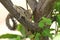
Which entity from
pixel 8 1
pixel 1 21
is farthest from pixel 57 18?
pixel 1 21

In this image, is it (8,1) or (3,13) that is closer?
(8,1)

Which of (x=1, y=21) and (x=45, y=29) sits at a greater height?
(x=1, y=21)

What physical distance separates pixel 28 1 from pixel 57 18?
3.6 inches

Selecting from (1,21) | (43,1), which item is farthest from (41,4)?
(1,21)

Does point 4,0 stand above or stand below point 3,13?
below

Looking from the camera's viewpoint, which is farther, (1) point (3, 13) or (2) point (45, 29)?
(1) point (3, 13)

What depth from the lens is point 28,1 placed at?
0.43 metres

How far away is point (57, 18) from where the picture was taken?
1.32ft

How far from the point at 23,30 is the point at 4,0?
0.11m

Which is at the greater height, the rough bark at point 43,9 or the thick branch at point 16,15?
the rough bark at point 43,9

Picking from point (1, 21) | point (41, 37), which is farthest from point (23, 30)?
point (1, 21)

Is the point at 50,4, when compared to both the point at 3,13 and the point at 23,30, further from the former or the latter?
the point at 3,13

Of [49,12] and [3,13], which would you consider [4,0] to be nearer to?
[49,12]

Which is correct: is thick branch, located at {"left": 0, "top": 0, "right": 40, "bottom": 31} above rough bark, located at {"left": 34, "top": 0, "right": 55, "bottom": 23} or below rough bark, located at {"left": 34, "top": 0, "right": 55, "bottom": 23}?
below
